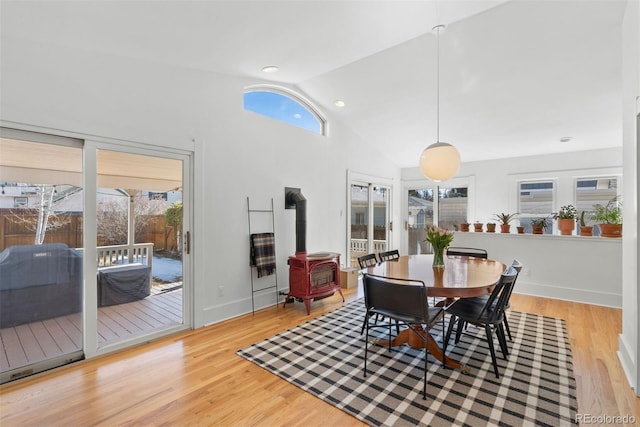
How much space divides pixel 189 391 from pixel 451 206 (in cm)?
583

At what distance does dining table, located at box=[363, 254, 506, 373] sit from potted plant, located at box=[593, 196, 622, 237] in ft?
7.70

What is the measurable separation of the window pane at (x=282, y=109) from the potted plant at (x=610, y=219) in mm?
4303

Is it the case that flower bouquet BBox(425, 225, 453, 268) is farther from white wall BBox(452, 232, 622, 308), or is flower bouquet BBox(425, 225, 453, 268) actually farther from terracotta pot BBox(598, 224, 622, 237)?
terracotta pot BBox(598, 224, 622, 237)

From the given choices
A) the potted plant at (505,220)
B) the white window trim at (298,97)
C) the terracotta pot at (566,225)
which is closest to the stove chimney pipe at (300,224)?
the white window trim at (298,97)

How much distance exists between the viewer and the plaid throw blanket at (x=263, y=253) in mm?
3982

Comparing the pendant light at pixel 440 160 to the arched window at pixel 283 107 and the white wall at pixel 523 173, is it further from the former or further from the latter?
the white wall at pixel 523 173

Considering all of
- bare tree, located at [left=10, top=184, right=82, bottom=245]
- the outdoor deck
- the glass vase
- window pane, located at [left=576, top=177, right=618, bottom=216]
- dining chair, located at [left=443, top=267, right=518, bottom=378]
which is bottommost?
the outdoor deck

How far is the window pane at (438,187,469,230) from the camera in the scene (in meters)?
6.36

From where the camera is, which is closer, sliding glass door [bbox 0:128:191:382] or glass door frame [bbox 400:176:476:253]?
sliding glass door [bbox 0:128:191:382]

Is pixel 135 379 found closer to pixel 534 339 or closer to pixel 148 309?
pixel 148 309

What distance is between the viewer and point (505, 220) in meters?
5.18

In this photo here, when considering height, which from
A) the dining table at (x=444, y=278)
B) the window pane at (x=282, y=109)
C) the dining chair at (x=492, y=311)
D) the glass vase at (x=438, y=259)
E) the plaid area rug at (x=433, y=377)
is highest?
the window pane at (x=282, y=109)

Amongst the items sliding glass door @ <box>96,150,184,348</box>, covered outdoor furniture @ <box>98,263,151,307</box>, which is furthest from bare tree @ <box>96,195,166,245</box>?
covered outdoor furniture @ <box>98,263,151,307</box>

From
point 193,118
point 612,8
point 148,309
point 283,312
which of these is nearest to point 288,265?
point 283,312
